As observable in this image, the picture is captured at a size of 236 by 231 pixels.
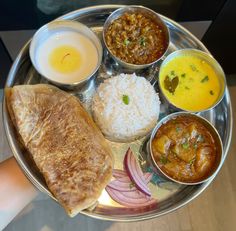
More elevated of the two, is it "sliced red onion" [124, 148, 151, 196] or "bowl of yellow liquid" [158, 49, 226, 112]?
"bowl of yellow liquid" [158, 49, 226, 112]

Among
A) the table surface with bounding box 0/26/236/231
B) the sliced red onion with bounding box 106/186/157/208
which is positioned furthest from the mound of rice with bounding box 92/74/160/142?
the table surface with bounding box 0/26/236/231

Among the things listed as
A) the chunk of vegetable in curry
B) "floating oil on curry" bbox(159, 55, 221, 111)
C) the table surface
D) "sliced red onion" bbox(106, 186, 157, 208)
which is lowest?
the table surface

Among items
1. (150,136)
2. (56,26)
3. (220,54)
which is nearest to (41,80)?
(56,26)

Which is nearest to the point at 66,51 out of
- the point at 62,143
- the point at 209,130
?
the point at 62,143

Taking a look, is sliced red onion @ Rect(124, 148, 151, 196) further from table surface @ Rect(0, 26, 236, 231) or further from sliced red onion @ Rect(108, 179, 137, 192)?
table surface @ Rect(0, 26, 236, 231)

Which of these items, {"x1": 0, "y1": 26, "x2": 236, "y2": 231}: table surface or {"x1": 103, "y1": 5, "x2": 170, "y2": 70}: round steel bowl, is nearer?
{"x1": 103, "y1": 5, "x2": 170, "y2": 70}: round steel bowl

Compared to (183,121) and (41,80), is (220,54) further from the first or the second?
(41,80)

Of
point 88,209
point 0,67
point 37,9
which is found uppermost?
point 37,9

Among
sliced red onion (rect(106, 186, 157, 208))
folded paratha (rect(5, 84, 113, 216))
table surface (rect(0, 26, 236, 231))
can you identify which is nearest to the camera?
folded paratha (rect(5, 84, 113, 216))
